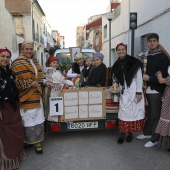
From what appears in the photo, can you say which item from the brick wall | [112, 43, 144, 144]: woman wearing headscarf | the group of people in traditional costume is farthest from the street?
the brick wall

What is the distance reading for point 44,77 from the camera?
414cm

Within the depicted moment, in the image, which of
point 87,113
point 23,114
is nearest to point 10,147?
point 23,114

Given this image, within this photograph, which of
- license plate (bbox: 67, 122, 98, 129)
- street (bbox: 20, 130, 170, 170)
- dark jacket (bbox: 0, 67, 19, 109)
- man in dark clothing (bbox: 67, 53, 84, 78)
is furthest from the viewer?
man in dark clothing (bbox: 67, 53, 84, 78)

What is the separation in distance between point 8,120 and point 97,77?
70.1 inches

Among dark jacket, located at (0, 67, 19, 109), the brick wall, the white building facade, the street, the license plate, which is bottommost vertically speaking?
the street

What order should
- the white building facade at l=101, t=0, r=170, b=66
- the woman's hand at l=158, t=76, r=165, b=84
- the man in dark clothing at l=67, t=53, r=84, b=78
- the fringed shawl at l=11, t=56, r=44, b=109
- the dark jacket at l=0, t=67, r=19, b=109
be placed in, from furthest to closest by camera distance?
the white building facade at l=101, t=0, r=170, b=66, the man in dark clothing at l=67, t=53, r=84, b=78, the woman's hand at l=158, t=76, r=165, b=84, the fringed shawl at l=11, t=56, r=44, b=109, the dark jacket at l=0, t=67, r=19, b=109

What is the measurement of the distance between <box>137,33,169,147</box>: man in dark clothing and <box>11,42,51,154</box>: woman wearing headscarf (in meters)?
1.85

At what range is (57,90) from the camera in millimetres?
4012

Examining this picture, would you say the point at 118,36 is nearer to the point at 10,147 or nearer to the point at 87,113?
the point at 87,113

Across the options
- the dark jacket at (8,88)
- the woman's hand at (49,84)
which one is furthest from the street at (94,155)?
the woman's hand at (49,84)

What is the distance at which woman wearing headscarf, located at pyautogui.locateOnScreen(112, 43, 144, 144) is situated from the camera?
12.9 feet

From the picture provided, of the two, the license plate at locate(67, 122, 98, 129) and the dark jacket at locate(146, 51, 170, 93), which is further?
the license plate at locate(67, 122, 98, 129)

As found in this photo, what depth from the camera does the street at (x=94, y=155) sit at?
335 cm

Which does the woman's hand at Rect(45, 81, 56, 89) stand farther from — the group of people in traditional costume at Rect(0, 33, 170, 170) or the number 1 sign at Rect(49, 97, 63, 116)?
the number 1 sign at Rect(49, 97, 63, 116)
